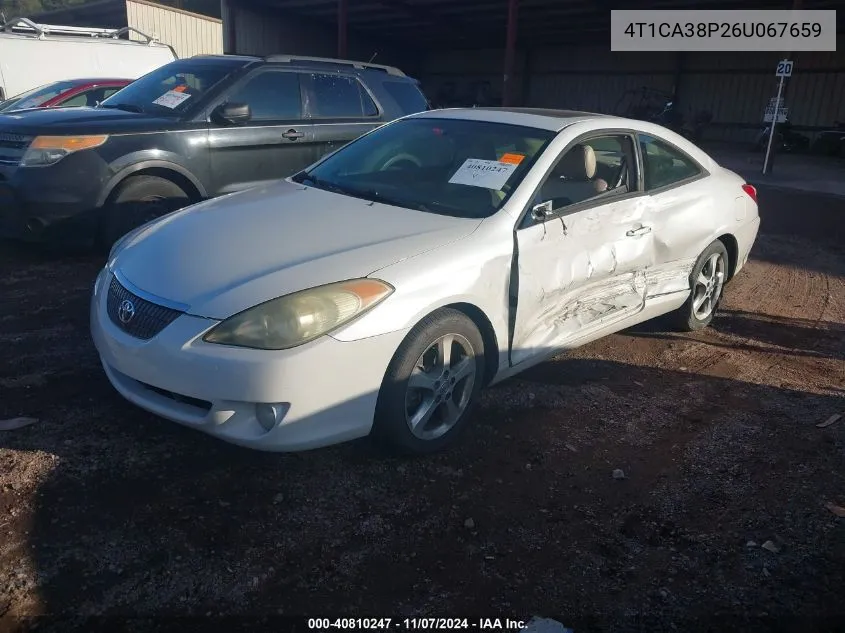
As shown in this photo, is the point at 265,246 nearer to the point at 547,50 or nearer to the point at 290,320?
the point at 290,320

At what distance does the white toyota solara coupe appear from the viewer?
2.73 m

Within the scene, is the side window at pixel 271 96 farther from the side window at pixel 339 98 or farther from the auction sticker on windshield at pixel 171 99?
the auction sticker on windshield at pixel 171 99

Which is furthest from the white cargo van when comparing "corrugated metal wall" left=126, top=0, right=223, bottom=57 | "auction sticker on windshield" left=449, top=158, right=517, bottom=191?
"auction sticker on windshield" left=449, top=158, right=517, bottom=191

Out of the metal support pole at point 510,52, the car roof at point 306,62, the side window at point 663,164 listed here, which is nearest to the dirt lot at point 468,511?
the side window at point 663,164

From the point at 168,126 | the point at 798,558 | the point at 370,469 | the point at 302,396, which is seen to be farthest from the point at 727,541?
the point at 168,126

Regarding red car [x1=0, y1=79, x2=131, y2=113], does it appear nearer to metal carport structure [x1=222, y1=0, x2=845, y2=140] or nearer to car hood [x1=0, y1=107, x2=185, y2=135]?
car hood [x1=0, y1=107, x2=185, y2=135]

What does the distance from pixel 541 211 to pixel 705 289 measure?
2078 mm

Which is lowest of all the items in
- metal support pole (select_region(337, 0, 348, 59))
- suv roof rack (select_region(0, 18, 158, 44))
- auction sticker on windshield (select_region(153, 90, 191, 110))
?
auction sticker on windshield (select_region(153, 90, 191, 110))

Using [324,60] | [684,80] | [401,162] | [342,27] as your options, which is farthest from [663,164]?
[684,80]

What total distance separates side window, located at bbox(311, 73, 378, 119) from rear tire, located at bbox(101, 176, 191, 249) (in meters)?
1.54

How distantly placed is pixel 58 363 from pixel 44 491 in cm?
133

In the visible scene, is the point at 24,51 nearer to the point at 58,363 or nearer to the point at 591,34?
the point at 58,363

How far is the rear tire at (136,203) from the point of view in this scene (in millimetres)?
5617

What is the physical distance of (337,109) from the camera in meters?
6.73
